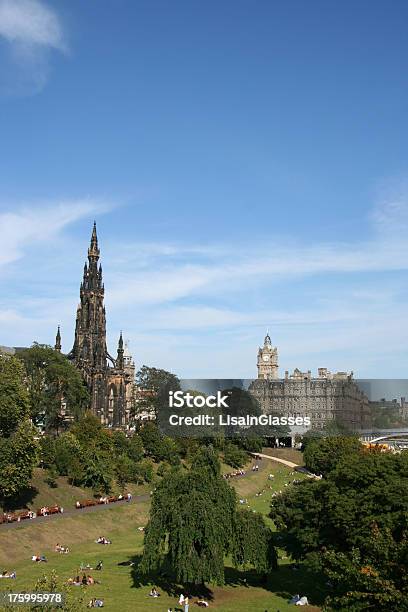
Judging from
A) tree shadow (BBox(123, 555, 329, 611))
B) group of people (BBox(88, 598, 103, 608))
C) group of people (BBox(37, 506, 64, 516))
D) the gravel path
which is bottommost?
tree shadow (BBox(123, 555, 329, 611))

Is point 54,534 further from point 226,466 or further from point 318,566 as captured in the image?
point 226,466

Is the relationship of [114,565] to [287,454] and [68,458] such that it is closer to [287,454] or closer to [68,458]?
[68,458]

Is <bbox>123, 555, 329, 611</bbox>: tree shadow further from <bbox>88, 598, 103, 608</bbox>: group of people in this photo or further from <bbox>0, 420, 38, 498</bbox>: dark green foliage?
<bbox>0, 420, 38, 498</bbox>: dark green foliage

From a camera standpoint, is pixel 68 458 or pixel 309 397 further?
pixel 309 397

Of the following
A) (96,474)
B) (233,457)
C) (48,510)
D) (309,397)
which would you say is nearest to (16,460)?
(48,510)

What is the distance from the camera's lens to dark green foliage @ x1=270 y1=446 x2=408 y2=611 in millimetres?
28844

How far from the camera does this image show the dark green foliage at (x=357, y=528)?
2884cm

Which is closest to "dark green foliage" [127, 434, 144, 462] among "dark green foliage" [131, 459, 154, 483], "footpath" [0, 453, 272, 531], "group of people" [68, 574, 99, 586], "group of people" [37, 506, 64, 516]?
"dark green foliage" [131, 459, 154, 483]

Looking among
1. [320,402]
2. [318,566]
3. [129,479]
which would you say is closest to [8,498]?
[129,479]

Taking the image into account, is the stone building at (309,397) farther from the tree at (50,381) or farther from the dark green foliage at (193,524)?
the dark green foliage at (193,524)

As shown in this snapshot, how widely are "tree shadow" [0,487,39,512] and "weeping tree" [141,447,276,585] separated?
953 inches

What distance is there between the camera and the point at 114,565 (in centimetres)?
4744

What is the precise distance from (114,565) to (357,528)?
60.0ft

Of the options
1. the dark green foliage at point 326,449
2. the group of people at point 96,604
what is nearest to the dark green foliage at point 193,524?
the group of people at point 96,604
